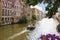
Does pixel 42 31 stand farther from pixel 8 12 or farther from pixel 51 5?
pixel 51 5

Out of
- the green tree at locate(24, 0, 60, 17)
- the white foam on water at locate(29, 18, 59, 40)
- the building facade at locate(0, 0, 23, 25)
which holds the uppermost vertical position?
the green tree at locate(24, 0, 60, 17)

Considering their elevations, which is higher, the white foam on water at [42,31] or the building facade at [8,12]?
the building facade at [8,12]

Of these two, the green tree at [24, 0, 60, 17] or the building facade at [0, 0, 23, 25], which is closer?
the green tree at [24, 0, 60, 17]

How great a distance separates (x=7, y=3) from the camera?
41.6 metres

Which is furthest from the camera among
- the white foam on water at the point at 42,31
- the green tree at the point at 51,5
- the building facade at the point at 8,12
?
the building facade at the point at 8,12

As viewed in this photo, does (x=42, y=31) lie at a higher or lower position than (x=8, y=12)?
lower

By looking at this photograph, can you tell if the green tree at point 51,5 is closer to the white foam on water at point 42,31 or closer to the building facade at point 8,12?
the white foam on water at point 42,31

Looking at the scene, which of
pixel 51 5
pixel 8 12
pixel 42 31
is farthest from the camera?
pixel 8 12

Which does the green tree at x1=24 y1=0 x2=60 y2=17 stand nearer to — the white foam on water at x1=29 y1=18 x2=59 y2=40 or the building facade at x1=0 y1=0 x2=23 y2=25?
the white foam on water at x1=29 y1=18 x2=59 y2=40

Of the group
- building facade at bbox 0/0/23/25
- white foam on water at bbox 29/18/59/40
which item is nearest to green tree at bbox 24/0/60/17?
white foam on water at bbox 29/18/59/40

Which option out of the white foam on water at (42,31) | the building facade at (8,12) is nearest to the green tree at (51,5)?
the white foam on water at (42,31)

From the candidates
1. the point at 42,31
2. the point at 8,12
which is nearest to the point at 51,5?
the point at 42,31

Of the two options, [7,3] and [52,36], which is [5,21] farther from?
[52,36]

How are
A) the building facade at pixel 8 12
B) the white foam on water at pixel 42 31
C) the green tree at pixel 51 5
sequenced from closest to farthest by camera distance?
the green tree at pixel 51 5 < the white foam on water at pixel 42 31 < the building facade at pixel 8 12
